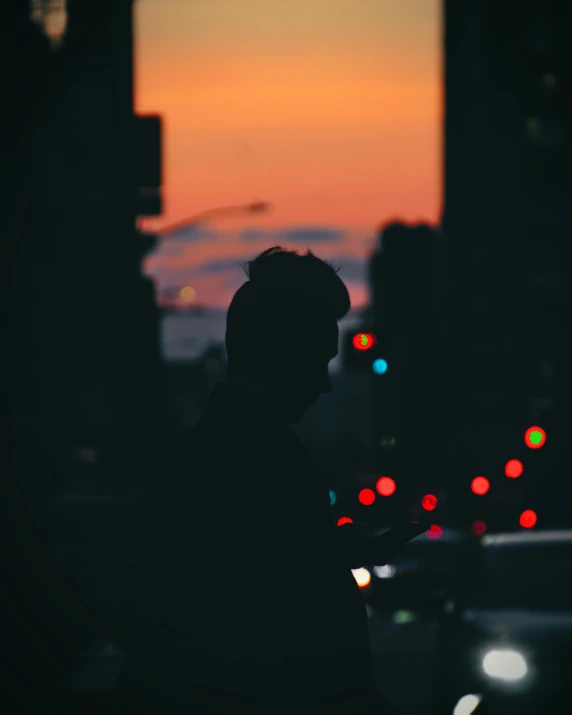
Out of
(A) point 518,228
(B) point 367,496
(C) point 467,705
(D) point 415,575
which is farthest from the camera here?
(A) point 518,228

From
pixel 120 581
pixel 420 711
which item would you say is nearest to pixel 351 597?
pixel 420 711

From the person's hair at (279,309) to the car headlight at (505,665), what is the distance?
7878mm

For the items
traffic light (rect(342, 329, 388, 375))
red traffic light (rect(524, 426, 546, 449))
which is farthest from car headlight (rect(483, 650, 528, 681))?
traffic light (rect(342, 329, 388, 375))

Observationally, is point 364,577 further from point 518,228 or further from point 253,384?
point 518,228

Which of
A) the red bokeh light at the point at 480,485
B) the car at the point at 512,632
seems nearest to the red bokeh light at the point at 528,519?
the red bokeh light at the point at 480,485

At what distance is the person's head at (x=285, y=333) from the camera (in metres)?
2.30

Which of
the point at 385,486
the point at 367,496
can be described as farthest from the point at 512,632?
the point at 385,486

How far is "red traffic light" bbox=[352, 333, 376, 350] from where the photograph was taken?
1455 centimetres

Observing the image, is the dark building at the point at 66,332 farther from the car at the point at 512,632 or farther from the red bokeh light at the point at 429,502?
the red bokeh light at the point at 429,502

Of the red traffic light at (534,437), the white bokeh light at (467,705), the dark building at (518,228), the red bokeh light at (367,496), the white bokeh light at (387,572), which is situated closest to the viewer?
the white bokeh light at (467,705)

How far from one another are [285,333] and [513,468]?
1096cm

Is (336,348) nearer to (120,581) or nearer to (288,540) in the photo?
(288,540)

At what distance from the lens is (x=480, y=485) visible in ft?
42.9

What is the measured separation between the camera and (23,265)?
1204 inches
